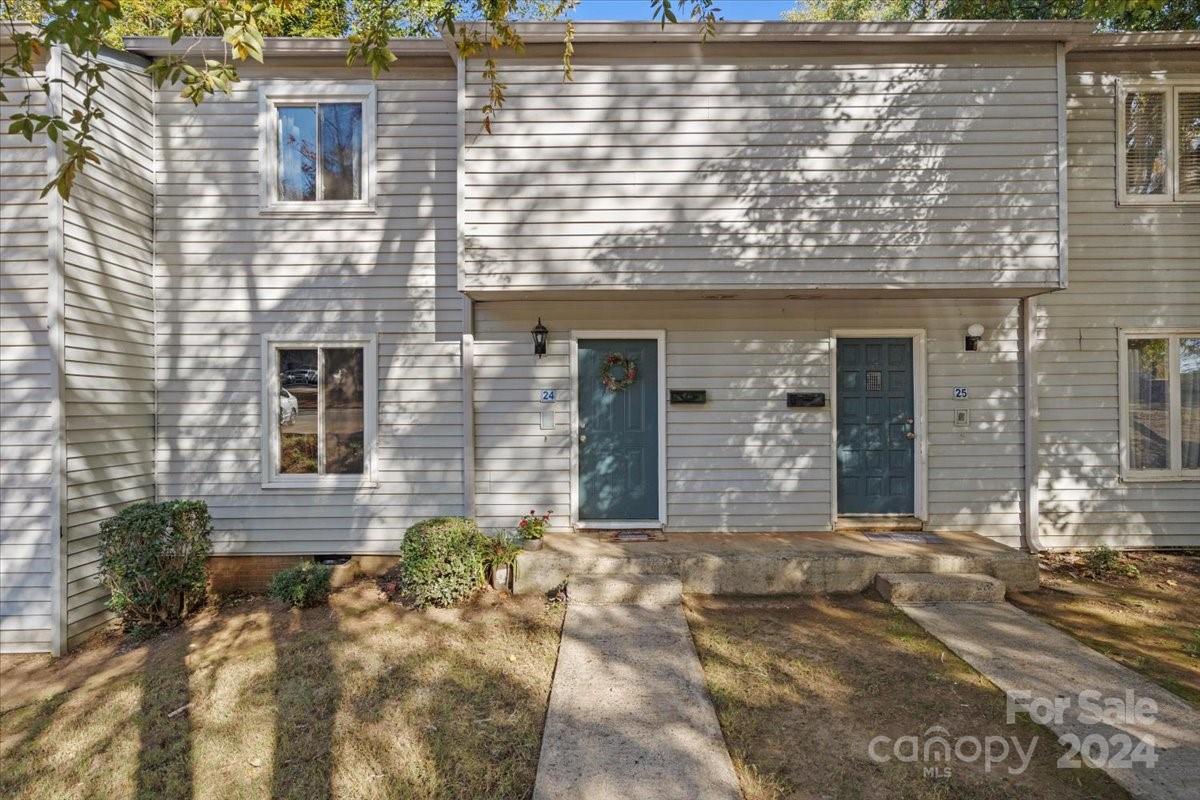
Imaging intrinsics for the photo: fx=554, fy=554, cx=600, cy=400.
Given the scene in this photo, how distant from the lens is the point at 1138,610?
192 inches

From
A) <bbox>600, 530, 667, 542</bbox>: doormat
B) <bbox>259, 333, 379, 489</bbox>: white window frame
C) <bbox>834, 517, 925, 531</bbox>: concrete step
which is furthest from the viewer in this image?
<bbox>834, 517, 925, 531</bbox>: concrete step

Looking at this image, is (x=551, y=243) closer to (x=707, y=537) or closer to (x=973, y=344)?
(x=707, y=537)

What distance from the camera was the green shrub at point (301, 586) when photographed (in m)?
5.10

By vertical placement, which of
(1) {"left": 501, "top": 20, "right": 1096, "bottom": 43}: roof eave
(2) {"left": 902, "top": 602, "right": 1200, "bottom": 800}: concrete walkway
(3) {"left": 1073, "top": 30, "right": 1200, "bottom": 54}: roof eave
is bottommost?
(2) {"left": 902, "top": 602, "right": 1200, "bottom": 800}: concrete walkway

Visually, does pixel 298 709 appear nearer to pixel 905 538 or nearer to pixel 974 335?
pixel 905 538

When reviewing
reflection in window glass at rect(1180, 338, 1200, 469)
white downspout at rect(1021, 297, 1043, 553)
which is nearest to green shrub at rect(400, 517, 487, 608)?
white downspout at rect(1021, 297, 1043, 553)

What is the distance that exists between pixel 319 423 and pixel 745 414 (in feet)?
15.1

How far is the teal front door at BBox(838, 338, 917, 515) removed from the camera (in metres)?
6.15

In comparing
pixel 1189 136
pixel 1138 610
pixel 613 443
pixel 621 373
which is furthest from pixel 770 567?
pixel 1189 136

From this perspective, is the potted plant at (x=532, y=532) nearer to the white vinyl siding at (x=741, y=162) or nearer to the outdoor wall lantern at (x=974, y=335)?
the white vinyl siding at (x=741, y=162)

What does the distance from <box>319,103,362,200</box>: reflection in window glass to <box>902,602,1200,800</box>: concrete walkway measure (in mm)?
6898

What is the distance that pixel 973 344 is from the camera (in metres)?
6.02

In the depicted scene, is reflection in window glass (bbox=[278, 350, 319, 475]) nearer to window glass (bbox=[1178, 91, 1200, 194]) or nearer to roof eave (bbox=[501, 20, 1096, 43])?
roof eave (bbox=[501, 20, 1096, 43])

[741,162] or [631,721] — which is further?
[741,162]
